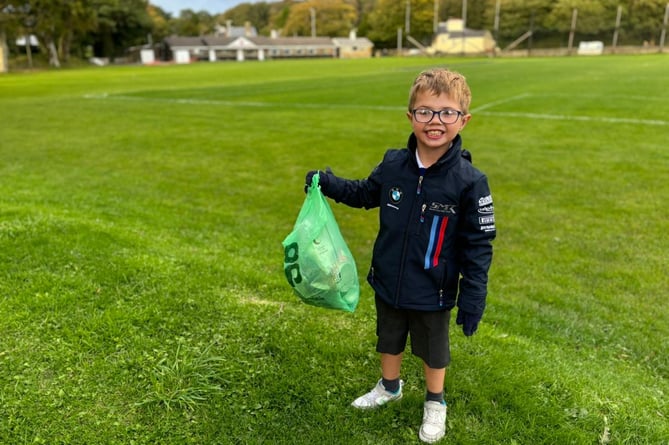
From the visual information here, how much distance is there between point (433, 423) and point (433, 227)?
111cm

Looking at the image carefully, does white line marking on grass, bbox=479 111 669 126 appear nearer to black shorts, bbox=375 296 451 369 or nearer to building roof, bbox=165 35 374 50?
black shorts, bbox=375 296 451 369

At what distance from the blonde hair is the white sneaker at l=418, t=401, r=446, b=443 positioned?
1617 millimetres

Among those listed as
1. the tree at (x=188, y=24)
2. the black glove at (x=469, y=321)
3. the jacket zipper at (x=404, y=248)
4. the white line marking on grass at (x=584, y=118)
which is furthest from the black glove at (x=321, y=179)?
the tree at (x=188, y=24)

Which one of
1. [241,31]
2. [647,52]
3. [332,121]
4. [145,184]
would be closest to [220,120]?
[332,121]

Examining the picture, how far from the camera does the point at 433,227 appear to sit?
8.57 feet

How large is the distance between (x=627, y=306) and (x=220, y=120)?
1302 cm

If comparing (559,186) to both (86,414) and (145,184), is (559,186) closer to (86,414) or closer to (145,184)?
(145,184)

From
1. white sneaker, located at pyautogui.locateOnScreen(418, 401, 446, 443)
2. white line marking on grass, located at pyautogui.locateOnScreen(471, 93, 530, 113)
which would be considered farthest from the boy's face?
white line marking on grass, located at pyautogui.locateOnScreen(471, 93, 530, 113)

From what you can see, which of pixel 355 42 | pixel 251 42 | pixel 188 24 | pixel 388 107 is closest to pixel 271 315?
pixel 388 107

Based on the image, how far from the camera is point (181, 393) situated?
9.87ft

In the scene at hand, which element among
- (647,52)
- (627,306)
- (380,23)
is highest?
(380,23)

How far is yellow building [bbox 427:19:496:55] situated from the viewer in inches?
3140

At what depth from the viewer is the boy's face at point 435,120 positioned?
255 centimetres

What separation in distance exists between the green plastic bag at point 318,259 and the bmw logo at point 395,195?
33cm
